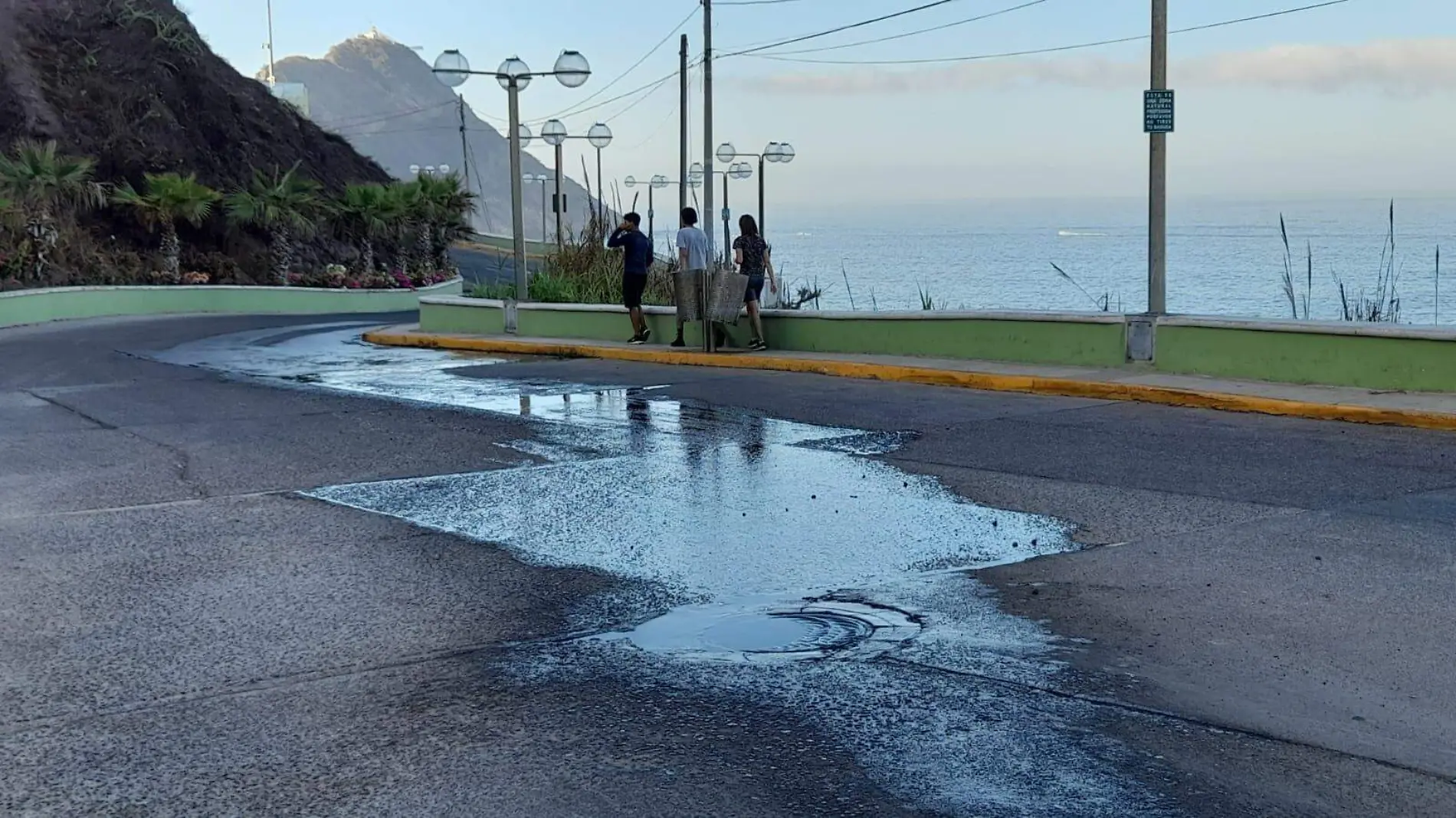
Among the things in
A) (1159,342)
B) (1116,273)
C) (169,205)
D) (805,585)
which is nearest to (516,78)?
(1159,342)

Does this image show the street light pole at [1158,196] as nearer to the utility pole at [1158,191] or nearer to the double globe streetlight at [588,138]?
the utility pole at [1158,191]

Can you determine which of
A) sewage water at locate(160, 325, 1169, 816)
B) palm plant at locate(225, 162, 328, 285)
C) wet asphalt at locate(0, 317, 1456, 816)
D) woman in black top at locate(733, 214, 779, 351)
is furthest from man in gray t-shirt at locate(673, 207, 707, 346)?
palm plant at locate(225, 162, 328, 285)

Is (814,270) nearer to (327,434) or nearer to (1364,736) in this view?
(327,434)

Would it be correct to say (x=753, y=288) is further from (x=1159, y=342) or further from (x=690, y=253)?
(x=1159, y=342)

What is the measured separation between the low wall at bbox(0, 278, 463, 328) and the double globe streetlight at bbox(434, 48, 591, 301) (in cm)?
1236

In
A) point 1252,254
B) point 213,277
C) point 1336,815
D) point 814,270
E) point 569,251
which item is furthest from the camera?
point 1252,254

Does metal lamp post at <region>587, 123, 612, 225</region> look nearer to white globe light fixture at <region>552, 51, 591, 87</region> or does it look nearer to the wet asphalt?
white globe light fixture at <region>552, 51, 591, 87</region>

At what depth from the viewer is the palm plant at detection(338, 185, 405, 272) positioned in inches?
1809

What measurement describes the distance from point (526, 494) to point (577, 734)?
470 cm

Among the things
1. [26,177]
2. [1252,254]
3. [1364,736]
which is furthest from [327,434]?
[1252,254]

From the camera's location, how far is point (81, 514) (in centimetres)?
898

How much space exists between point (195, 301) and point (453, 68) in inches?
806

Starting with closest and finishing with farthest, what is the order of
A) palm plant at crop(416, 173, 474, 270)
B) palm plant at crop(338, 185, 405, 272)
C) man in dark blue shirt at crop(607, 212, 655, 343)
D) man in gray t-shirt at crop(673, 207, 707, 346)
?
man in gray t-shirt at crop(673, 207, 707, 346), man in dark blue shirt at crop(607, 212, 655, 343), palm plant at crop(338, 185, 405, 272), palm plant at crop(416, 173, 474, 270)

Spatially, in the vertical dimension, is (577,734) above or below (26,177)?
below
